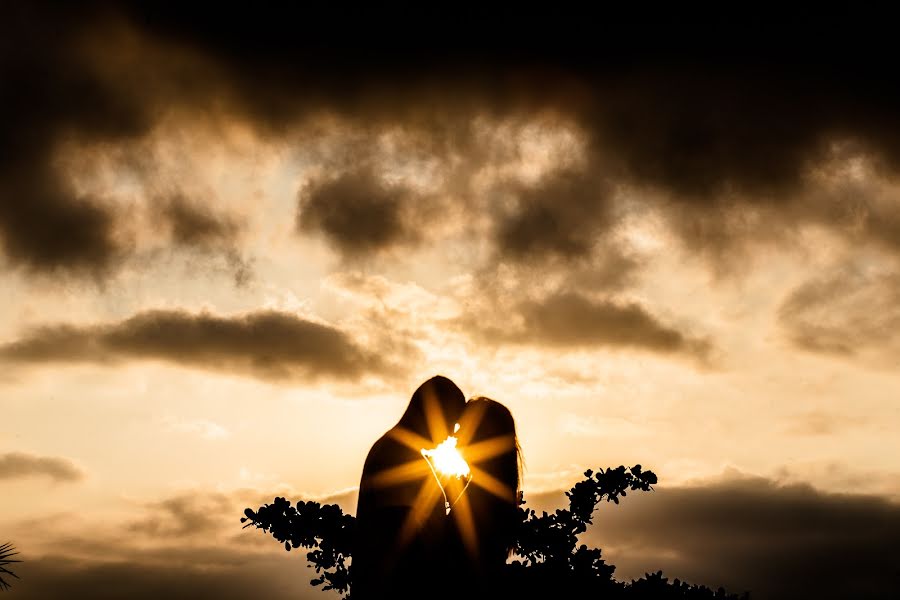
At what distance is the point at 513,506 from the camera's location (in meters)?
8.26

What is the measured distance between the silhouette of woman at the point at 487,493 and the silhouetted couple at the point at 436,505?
10 millimetres

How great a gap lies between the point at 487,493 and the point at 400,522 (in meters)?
1.11

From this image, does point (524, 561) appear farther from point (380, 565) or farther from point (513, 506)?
point (380, 565)

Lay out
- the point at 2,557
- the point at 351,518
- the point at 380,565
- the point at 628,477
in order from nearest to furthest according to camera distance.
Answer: the point at 380,565 < the point at 351,518 < the point at 628,477 < the point at 2,557

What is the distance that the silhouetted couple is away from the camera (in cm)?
731

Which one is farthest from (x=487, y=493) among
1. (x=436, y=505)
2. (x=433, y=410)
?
(x=433, y=410)

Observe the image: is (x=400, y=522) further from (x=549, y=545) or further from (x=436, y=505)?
(x=549, y=545)

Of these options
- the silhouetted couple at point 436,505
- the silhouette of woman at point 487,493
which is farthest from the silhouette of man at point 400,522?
the silhouette of woman at point 487,493

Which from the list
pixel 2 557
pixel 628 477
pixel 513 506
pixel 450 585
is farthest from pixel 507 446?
pixel 2 557

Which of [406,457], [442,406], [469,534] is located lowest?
[469,534]

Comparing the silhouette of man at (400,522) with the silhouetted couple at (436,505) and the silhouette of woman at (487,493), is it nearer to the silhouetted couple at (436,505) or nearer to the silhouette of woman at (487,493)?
the silhouetted couple at (436,505)

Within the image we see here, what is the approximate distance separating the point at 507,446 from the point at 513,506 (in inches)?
25.8

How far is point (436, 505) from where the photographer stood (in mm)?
7457

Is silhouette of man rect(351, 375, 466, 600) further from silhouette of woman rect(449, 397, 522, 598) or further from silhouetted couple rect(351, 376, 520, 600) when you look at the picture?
silhouette of woman rect(449, 397, 522, 598)
